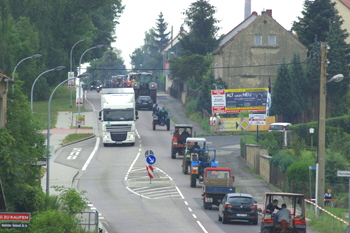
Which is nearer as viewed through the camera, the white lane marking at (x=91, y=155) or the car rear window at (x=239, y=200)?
the car rear window at (x=239, y=200)

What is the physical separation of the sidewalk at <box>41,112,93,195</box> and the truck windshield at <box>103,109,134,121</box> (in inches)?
185

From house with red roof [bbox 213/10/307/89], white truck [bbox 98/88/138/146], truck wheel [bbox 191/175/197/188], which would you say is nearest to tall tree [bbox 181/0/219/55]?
house with red roof [bbox 213/10/307/89]

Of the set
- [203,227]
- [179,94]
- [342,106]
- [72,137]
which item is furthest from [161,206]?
[179,94]

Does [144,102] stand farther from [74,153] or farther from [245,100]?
[74,153]

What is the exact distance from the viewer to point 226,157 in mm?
47312

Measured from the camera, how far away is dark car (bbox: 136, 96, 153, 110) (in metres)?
73.4

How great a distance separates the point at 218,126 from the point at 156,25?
117465 mm

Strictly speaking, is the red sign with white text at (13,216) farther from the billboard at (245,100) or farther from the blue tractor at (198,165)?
the billboard at (245,100)

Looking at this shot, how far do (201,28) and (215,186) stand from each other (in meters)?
59.0

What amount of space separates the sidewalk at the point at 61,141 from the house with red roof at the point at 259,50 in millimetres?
17044

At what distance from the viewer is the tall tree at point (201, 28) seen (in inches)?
3393

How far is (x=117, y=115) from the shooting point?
165 feet

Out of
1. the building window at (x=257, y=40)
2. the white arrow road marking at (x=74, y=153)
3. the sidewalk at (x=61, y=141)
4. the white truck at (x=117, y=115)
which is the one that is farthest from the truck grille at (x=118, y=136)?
the building window at (x=257, y=40)

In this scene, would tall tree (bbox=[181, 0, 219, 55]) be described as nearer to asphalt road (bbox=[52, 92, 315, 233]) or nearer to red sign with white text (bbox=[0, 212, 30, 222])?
asphalt road (bbox=[52, 92, 315, 233])
